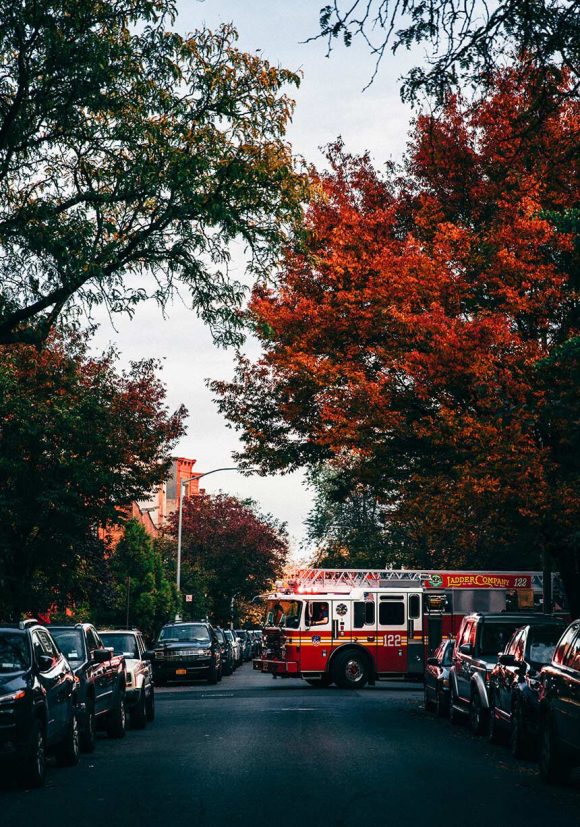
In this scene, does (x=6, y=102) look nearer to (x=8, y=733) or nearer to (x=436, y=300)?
(x=8, y=733)

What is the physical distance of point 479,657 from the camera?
2017 cm

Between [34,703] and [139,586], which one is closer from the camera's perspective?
[34,703]

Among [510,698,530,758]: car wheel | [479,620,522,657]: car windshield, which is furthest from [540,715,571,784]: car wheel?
[479,620,522,657]: car windshield

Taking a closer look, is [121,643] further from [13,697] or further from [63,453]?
[13,697]

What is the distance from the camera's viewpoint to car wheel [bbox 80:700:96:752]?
1677cm

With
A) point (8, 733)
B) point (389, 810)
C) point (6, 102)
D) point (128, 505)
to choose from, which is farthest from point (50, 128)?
point (128, 505)

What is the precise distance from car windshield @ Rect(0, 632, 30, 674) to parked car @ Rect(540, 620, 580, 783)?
5.36 meters

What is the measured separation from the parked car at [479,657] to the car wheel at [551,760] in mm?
5256

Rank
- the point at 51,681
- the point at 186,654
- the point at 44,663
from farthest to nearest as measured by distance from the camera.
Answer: the point at 186,654 → the point at 51,681 → the point at 44,663

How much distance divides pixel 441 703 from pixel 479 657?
12.9ft

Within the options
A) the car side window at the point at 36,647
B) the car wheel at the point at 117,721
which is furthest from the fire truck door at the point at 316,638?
the car side window at the point at 36,647

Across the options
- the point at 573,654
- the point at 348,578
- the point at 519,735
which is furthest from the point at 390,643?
the point at 573,654

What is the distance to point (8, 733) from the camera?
12.3m

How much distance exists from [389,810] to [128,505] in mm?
22356
